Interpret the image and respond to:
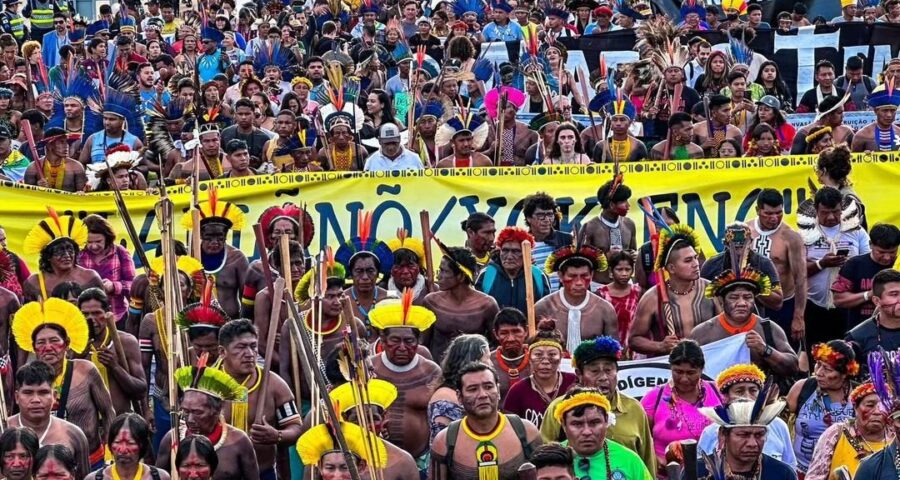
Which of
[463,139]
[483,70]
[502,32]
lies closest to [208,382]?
[463,139]

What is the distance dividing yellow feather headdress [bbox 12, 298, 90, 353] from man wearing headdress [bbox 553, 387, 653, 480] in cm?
283

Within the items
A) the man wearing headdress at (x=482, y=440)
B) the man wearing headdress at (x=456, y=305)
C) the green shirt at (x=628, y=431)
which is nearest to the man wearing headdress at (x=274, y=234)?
the man wearing headdress at (x=456, y=305)

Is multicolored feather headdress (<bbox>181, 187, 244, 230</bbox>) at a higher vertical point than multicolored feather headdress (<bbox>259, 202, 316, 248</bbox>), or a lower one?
higher

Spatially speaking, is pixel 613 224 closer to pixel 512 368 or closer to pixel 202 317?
pixel 512 368

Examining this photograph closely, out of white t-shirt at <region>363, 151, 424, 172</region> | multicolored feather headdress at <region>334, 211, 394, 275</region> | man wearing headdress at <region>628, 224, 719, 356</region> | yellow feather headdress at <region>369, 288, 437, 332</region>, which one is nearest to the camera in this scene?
yellow feather headdress at <region>369, 288, 437, 332</region>

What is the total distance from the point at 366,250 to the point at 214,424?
317 cm

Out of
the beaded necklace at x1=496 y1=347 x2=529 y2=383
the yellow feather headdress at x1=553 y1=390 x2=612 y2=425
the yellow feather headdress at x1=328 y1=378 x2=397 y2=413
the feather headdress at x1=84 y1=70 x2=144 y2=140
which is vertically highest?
the feather headdress at x1=84 y1=70 x2=144 y2=140

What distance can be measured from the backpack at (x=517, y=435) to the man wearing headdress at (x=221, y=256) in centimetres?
358

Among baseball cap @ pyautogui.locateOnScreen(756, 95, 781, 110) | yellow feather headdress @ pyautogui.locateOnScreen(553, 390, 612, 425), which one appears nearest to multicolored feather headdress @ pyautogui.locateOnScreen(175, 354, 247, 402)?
yellow feather headdress @ pyautogui.locateOnScreen(553, 390, 612, 425)

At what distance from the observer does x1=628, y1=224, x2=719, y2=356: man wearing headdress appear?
467 inches

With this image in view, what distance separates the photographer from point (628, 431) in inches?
386

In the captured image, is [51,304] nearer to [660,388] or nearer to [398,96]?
[660,388]

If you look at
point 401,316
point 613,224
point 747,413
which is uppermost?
point 401,316

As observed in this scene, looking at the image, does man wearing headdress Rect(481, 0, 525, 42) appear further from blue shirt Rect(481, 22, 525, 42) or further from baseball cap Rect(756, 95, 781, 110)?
baseball cap Rect(756, 95, 781, 110)
